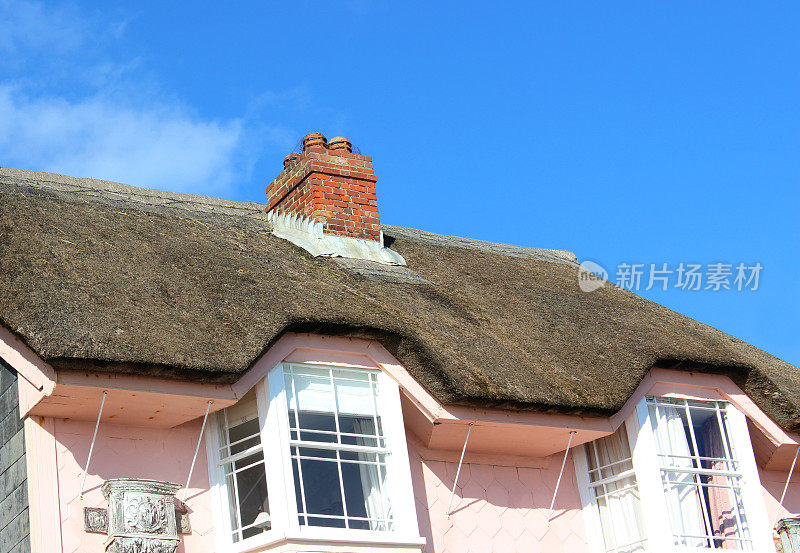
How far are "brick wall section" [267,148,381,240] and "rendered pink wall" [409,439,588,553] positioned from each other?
3.72 metres

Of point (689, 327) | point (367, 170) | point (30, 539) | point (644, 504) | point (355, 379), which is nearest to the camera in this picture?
point (30, 539)

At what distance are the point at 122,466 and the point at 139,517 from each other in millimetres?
639

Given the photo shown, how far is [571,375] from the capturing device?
11.6 meters

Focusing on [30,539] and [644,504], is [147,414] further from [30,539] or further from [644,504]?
[644,504]

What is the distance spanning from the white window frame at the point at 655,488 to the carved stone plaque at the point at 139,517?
4663 millimetres

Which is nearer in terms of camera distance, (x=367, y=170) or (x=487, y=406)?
(x=487, y=406)

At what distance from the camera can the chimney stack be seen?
13.8 meters

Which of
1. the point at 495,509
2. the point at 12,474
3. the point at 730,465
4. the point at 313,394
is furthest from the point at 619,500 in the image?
the point at 12,474

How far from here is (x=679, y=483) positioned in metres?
11.9

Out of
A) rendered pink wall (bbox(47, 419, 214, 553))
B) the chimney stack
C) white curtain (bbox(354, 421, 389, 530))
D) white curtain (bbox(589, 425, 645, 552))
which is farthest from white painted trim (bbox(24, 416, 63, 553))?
white curtain (bbox(589, 425, 645, 552))

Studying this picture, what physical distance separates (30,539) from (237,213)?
607 centimetres

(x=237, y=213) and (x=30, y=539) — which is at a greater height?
(x=237, y=213)

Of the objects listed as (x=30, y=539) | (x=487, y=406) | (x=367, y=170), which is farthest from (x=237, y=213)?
(x=30, y=539)

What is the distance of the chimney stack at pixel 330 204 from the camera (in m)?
13.8
